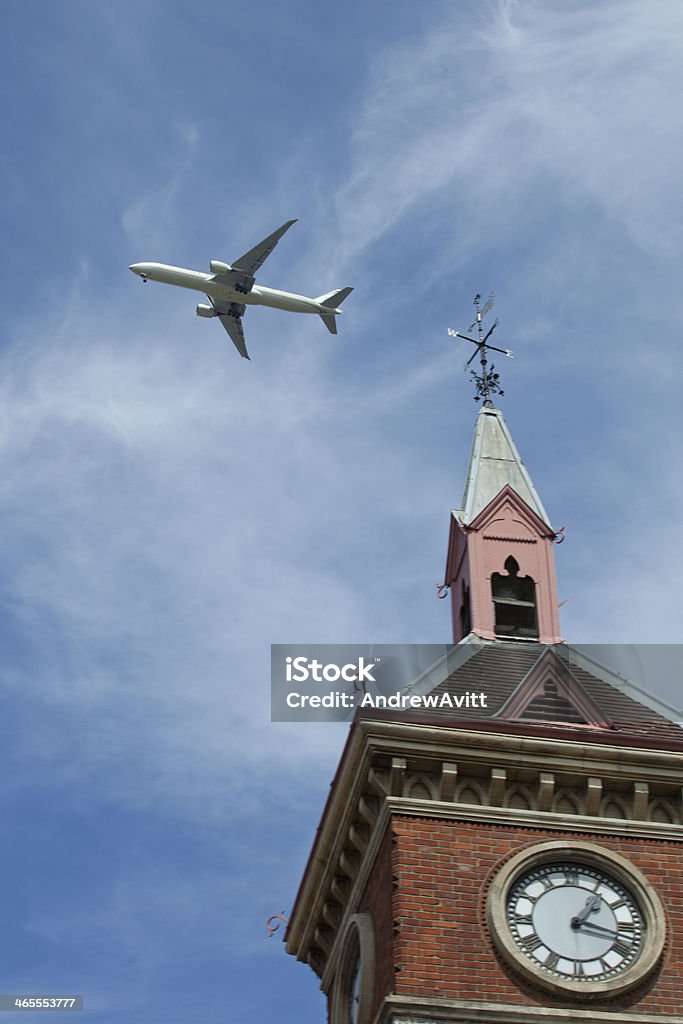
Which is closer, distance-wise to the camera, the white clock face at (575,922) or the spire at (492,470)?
the white clock face at (575,922)

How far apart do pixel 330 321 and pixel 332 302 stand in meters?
0.92

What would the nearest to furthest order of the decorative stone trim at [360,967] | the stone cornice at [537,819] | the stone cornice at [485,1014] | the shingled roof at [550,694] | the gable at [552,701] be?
the stone cornice at [485,1014]
the decorative stone trim at [360,967]
the stone cornice at [537,819]
the shingled roof at [550,694]
the gable at [552,701]

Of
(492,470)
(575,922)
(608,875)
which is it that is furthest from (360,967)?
(492,470)

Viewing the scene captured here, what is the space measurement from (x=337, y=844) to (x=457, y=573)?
11.4m

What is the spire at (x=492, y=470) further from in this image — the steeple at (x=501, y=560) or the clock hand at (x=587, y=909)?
the clock hand at (x=587, y=909)

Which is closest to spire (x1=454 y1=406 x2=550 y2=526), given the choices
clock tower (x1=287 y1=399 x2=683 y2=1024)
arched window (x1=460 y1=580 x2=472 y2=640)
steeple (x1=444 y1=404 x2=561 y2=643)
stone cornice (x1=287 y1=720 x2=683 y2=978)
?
steeple (x1=444 y1=404 x2=561 y2=643)

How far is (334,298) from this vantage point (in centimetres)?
6738

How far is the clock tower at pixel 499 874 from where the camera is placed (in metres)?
23.8

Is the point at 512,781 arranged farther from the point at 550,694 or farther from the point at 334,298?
the point at 334,298

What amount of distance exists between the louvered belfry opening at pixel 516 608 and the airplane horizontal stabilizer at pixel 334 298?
30.8m

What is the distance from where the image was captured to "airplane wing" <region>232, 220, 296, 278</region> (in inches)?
2367

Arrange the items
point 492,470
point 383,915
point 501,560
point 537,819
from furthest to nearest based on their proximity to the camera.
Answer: point 492,470, point 501,560, point 537,819, point 383,915

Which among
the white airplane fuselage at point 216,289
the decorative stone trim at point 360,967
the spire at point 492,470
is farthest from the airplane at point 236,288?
the decorative stone trim at point 360,967

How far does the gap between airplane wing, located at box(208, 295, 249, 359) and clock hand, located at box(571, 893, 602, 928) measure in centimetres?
4117
